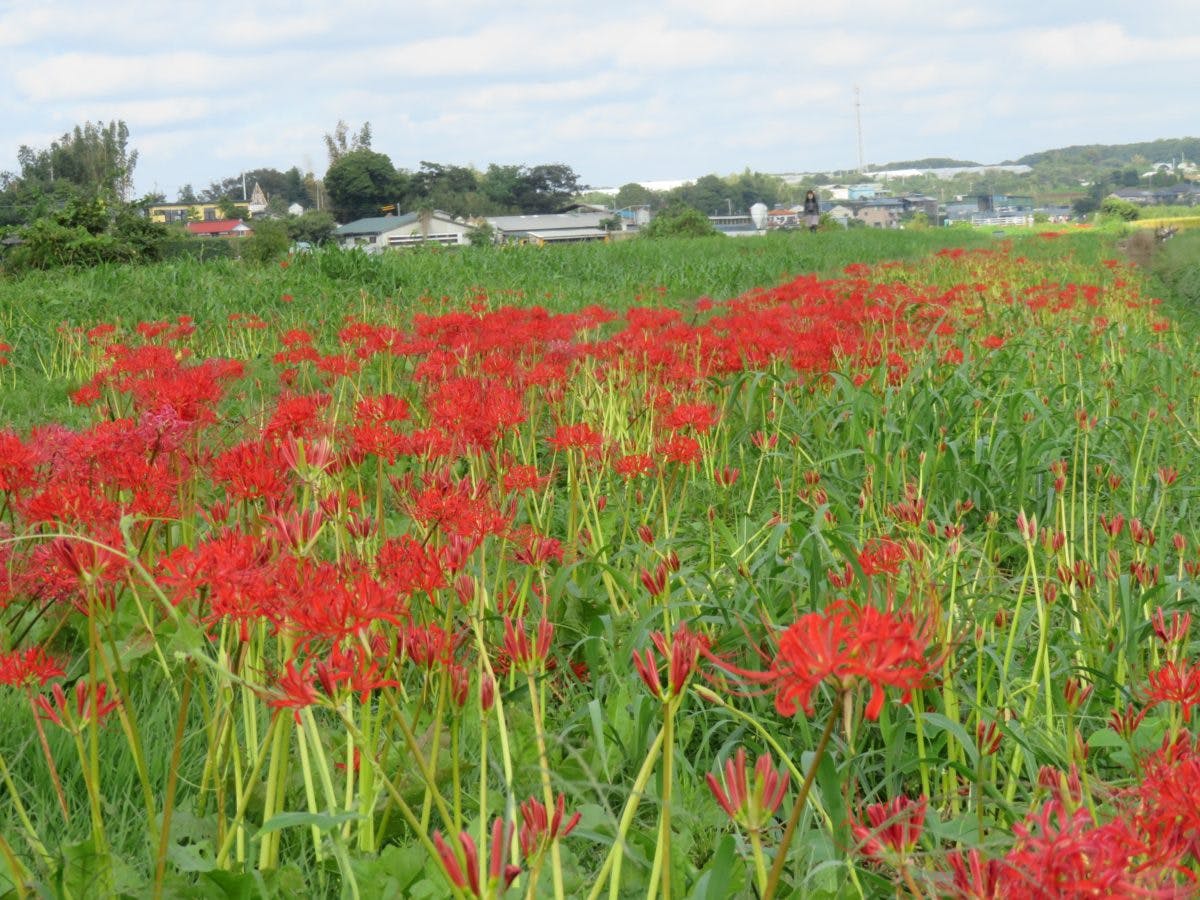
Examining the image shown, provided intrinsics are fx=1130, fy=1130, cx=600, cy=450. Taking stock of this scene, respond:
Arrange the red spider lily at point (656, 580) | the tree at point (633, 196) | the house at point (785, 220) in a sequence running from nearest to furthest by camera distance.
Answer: the red spider lily at point (656, 580) < the house at point (785, 220) < the tree at point (633, 196)

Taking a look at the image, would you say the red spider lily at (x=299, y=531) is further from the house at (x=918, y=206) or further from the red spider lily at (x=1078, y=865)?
the house at (x=918, y=206)

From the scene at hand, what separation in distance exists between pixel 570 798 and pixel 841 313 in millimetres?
3717

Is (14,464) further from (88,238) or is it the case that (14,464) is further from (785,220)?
(785,220)

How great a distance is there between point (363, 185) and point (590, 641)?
88259mm

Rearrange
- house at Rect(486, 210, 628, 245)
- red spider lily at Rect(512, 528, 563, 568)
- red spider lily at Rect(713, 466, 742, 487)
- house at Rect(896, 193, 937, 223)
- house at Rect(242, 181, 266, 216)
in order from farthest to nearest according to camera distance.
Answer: house at Rect(242, 181, 266, 216) < house at Rect(896, 193, 937, 223) < house at Rect(486, 210, 628, 245) < red spider lily at Rect(713, 466, 742, 487) < red spider lily at Rect(512, 528, 563, 568)

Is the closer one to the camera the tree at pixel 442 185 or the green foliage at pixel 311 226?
the green foliage at pixel 311 226

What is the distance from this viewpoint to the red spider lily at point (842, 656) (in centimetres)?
86

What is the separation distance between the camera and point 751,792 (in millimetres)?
1049

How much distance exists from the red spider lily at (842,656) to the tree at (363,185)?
89318 mm

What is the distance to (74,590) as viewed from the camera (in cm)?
198

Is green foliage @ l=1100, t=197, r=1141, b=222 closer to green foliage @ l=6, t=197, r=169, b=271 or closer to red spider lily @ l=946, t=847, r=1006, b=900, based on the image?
green foliage @ l=6, t=197, r=169, b=271

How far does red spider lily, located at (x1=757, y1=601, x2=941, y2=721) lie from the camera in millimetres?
861

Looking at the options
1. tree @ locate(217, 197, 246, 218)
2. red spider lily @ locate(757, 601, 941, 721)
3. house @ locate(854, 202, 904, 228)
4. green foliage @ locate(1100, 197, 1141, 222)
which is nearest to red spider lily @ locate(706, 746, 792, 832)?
red spider lily @ locate(757, 601, 941, 721)

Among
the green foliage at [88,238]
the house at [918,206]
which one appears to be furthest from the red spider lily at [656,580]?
the house at [918,206]
